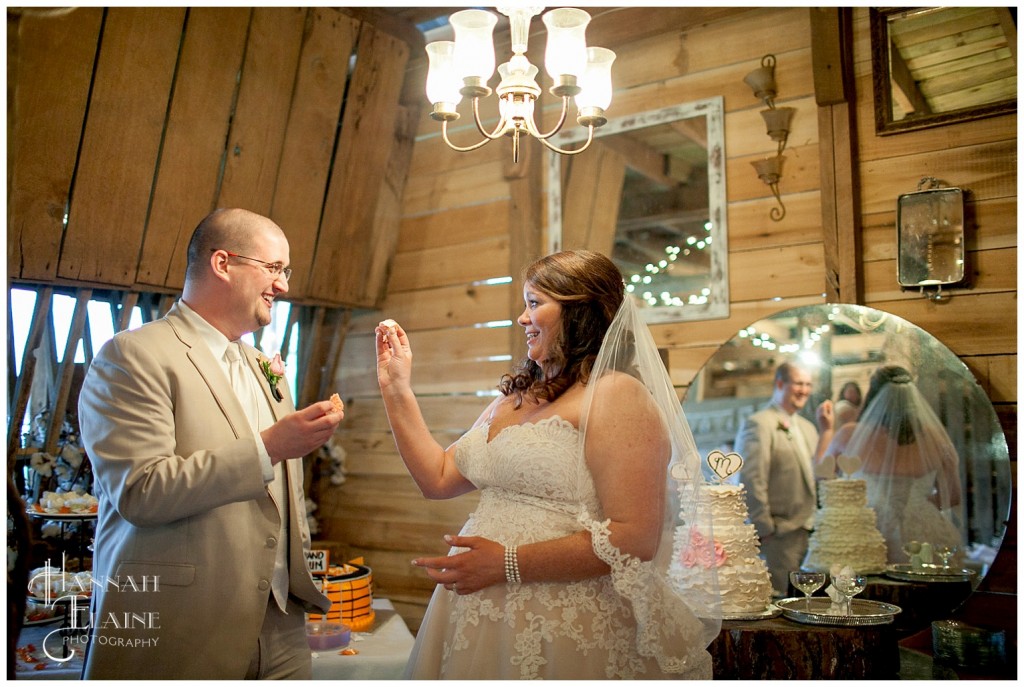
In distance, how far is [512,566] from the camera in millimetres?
1943

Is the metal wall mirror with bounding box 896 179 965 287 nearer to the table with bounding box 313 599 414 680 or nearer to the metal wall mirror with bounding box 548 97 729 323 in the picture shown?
the metal wall mirror with bounding box 548 97 729 323

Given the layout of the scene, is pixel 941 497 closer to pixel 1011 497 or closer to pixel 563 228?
pixel 1011 497

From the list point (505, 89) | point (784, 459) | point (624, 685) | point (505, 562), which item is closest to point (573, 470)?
point (505, 562)

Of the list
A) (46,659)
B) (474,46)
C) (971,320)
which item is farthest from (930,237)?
(46,659)

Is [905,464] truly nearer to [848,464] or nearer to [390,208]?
[848,464]

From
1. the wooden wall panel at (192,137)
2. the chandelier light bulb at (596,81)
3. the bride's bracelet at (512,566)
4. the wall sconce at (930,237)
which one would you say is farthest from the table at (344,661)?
the wall sconce at (930,237)

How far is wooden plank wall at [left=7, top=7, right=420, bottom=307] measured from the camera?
2.93 meters

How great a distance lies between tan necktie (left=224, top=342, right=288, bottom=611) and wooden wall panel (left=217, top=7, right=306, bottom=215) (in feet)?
4.60

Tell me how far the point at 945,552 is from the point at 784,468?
1.89 feet

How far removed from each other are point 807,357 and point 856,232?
468 millimetres

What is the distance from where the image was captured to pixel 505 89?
86.2 inches

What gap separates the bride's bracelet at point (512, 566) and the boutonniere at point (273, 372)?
2.64ft

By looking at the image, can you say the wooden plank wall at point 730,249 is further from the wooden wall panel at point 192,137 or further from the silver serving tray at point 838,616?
the wooden wall panel at point 192,137

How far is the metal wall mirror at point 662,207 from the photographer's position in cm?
339
